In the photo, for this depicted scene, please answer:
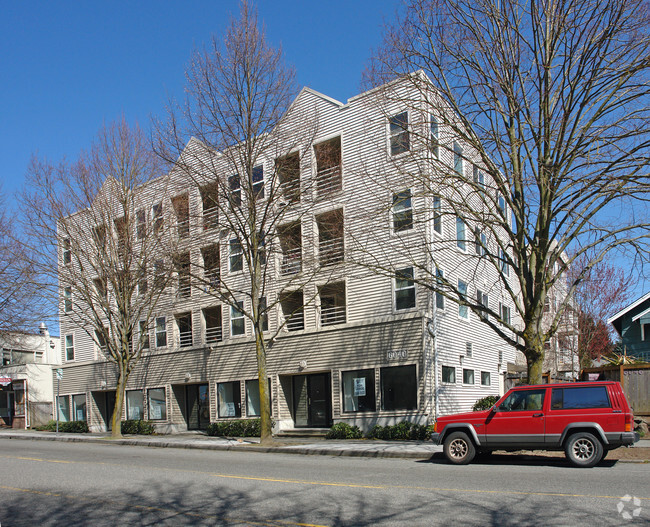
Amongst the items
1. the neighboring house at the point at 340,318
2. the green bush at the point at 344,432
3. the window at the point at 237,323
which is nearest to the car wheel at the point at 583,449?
the neighboring house at the point at 340,318

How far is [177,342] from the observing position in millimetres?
31938

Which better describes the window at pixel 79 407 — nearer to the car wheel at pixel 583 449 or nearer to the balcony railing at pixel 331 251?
the balcony railing at pixel 331 251

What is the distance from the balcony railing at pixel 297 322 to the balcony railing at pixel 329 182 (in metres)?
5.10

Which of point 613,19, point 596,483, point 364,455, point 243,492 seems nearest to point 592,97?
point 613,19

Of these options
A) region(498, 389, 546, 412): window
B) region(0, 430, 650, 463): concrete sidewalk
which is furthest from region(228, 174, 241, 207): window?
region(498, 389, 546, 412): window

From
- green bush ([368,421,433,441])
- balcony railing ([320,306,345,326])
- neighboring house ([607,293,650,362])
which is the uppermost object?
balcony railing ([320,306,345,326])

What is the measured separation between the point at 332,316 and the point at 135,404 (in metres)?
14.2

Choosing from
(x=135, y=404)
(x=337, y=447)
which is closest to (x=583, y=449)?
(x=337, y=447)

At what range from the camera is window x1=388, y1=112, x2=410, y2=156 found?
56.6ft

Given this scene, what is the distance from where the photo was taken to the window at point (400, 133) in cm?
1724

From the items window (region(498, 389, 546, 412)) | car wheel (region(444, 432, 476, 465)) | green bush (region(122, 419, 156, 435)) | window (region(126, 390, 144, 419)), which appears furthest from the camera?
window (region(126, 390, 144, 419))

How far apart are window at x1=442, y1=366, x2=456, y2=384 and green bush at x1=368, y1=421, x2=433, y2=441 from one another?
2.51m

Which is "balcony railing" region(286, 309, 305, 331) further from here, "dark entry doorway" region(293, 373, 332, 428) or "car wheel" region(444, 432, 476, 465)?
"car wheel" region(444, 432, 476, 465)

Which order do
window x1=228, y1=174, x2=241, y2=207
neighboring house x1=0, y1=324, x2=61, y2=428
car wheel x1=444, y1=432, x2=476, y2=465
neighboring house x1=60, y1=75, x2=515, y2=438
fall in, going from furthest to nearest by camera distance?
neighboring house x1=0, y1=324, x2=61, y2=428, neighboring house x1=60, y1=75, x2=515, y2=438, window x1=228, y1=174, x2=241, y2=207, car wheel x1=444, y1=432, x2=476, y2=465
